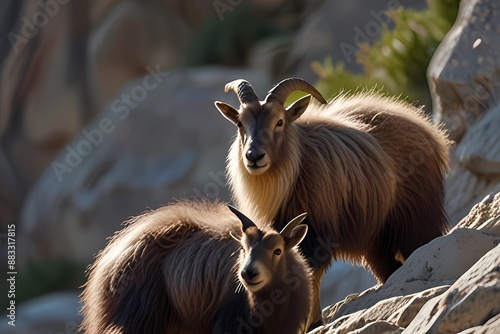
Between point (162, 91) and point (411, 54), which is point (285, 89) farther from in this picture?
point (162, 91)

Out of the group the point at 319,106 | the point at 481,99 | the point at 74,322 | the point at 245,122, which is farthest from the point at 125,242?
the point at 74,322

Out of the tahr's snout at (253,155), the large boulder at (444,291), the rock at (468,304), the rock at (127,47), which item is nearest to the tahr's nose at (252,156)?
the tahr's snout at (253,155)

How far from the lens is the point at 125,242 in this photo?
25.1ft

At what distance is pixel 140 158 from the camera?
2036 centimetres

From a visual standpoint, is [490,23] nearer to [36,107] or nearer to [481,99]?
[481,99]

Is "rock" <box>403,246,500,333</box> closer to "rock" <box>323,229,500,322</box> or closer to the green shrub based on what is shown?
"rock" <box>323,229,500,322</box>

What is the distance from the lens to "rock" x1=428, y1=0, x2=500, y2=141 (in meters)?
10.2

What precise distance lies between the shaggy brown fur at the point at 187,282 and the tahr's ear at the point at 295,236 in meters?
0.06

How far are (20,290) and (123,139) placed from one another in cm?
474

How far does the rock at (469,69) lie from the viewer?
1024 centimetres

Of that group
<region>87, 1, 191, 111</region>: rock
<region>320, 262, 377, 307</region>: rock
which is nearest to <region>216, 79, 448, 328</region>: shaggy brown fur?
<region>320, 262, 377, 307</region>: rock

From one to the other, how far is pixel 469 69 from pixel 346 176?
270 cm

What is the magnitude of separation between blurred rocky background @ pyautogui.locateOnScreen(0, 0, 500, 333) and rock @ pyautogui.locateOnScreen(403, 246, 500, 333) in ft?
15.4

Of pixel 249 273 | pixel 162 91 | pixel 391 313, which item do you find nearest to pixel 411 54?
pixel 162 91
